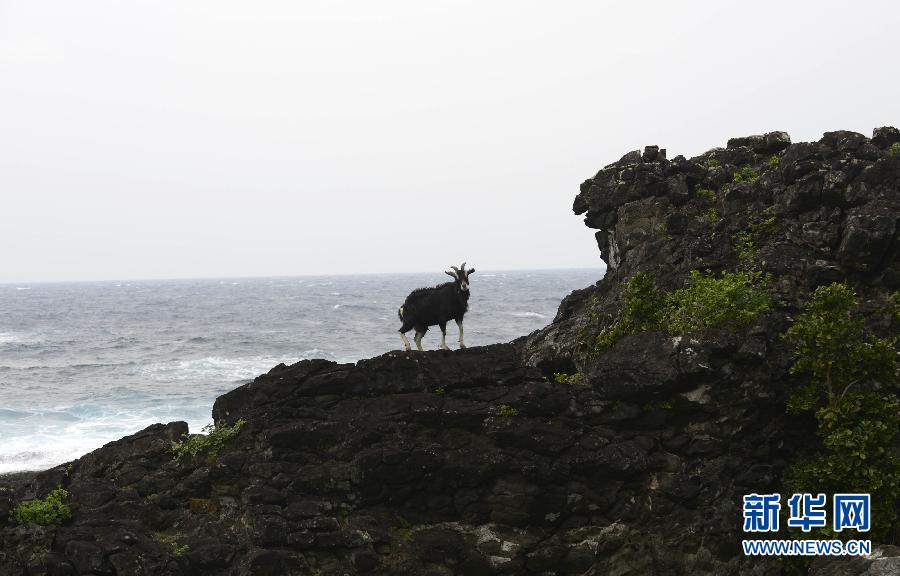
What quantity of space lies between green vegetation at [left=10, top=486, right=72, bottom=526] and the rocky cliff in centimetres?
18

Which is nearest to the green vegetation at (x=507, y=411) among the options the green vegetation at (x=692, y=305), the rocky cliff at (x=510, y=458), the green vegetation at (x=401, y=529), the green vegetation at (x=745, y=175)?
the rocky cliff at (x=510, y=458)

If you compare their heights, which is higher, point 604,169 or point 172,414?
point 604,169

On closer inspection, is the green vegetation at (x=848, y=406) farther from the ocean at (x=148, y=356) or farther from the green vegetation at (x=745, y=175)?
the ocean at (x=148, y=356)

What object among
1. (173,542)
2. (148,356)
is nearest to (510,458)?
(173,542)

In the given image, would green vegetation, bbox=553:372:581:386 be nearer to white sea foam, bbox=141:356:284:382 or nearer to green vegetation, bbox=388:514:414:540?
green vegetation, bbox=388:514:414:540

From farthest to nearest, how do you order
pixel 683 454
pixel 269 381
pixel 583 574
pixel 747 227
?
pixel 747 227
pixel 269 381
pixel 683 454
pixel 583 574

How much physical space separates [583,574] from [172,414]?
87.1 feet

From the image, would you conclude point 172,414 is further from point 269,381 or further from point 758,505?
point 758,505

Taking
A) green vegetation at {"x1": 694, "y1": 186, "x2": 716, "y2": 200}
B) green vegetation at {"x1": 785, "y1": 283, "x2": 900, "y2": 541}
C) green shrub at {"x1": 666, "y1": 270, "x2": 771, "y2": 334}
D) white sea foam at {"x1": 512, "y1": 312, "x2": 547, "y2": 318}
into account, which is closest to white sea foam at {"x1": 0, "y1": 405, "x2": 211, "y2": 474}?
green shrub at {"x1": 666, "y1": 270, "x2": 771, "y2": 334}

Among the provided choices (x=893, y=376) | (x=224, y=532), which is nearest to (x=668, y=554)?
(x=893, y=376)

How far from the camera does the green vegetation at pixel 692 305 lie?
12430 millimetres

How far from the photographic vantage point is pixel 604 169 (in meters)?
18.2

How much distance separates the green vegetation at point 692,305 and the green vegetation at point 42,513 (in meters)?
10.6

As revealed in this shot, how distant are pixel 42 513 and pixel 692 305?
12.8m
